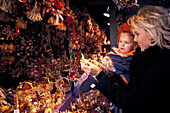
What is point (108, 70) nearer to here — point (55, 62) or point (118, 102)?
point (118, 102)

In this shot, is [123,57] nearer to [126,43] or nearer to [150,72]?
[126,43]

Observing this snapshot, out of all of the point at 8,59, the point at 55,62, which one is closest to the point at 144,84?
the point at 8,59

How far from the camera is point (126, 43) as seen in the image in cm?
148

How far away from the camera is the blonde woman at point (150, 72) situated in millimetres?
651

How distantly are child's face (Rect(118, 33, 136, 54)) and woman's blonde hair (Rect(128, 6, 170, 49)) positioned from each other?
65cm

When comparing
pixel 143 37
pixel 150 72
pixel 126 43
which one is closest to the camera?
pixel 150 72

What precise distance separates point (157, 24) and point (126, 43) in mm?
727

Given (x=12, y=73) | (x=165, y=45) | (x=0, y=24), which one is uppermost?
(x=0, y=24)

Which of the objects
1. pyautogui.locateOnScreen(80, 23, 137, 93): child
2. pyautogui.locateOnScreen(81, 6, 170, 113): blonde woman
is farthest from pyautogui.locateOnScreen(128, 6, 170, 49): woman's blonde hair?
pyautogui.locateOnScreen(80, 23, 137, 93): child

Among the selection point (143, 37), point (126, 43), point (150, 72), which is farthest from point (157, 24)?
point (126, 43)

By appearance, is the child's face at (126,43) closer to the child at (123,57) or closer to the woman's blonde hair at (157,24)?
the child at (123,57)

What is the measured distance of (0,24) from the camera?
2191mm

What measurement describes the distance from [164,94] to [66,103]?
2424 millimetres

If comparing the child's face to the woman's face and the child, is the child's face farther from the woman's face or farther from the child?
the woman's face
